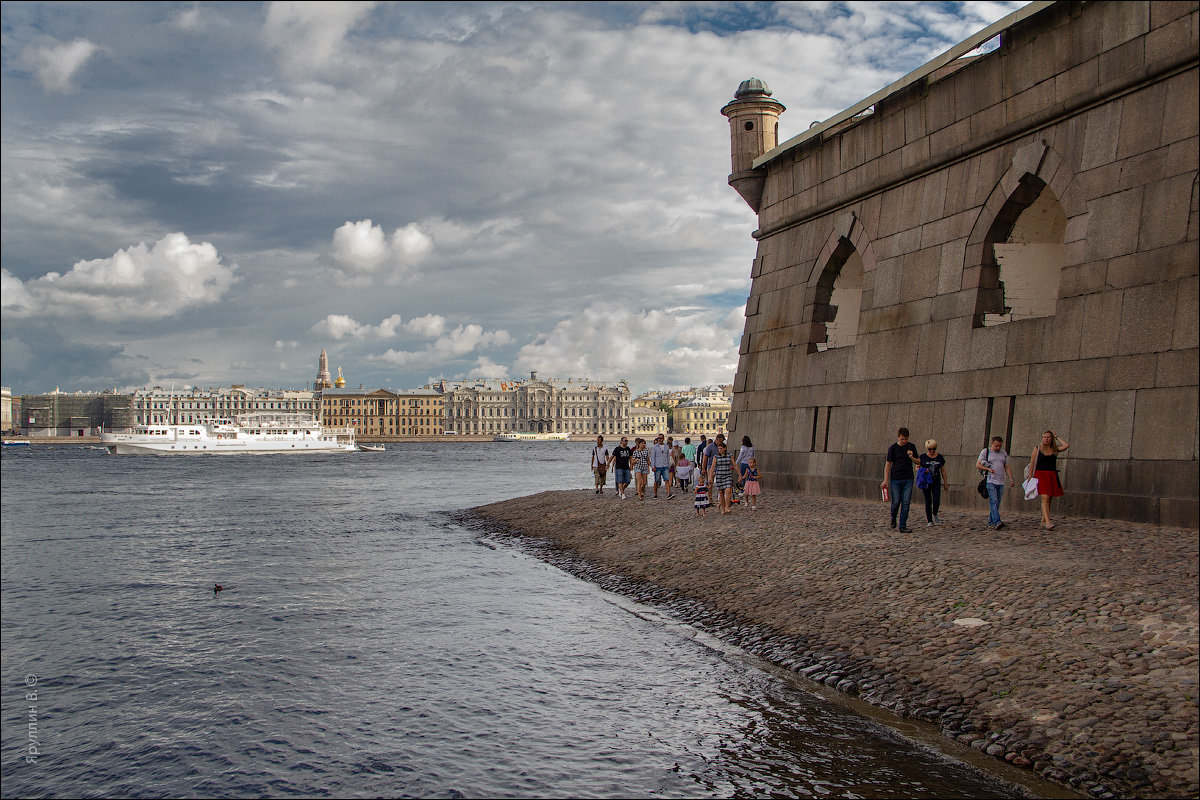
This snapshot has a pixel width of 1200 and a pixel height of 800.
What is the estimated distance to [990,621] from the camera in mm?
Result: 7734

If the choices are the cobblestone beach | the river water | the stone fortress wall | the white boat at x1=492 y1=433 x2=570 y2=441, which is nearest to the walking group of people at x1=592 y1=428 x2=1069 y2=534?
the cobblestone beach

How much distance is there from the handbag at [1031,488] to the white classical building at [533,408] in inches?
6199

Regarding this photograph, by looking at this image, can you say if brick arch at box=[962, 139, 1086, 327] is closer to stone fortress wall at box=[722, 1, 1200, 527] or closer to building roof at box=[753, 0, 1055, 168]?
stone fortress wall at box=[722, 1, 1200, 527]

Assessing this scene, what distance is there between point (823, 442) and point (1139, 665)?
967 centimetres

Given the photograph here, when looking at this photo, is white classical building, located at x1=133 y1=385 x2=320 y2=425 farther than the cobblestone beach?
Yes

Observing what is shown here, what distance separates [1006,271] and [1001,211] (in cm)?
84

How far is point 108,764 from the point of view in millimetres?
7184

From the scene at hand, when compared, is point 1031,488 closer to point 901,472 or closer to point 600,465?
point 901,472

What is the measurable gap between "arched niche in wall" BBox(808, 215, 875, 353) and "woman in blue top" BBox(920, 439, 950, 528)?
5.38 m

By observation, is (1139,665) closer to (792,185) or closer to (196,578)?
(792,185)

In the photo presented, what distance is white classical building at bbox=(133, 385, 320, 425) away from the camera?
564 ft

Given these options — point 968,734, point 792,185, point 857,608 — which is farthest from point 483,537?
point 968,734

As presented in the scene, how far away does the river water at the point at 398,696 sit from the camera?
21.3 ft

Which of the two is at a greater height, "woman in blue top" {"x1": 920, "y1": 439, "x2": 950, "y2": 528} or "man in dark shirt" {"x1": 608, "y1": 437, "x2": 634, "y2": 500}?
"woman in blue top" {"x1": 920, "y1": 439, "x2": 950, "y2": 528}
